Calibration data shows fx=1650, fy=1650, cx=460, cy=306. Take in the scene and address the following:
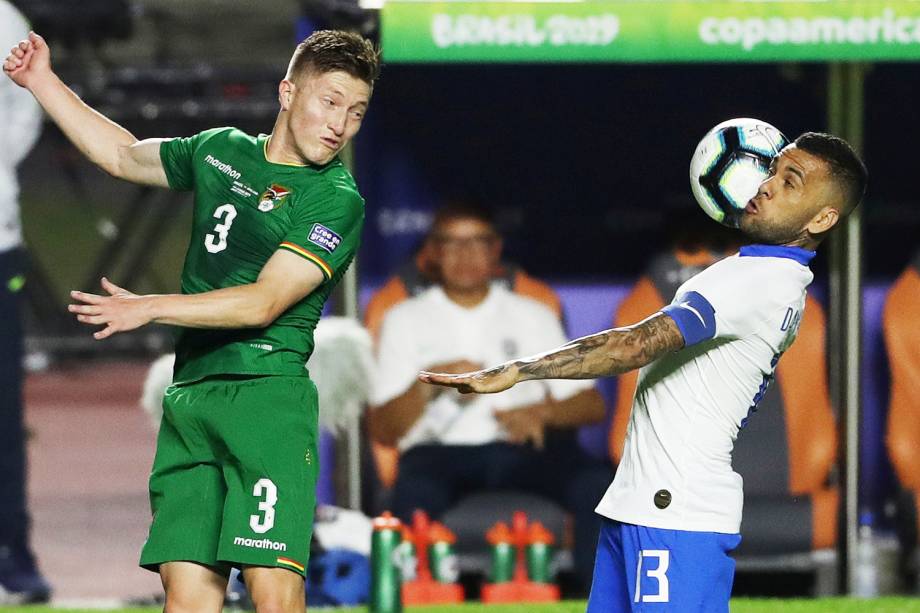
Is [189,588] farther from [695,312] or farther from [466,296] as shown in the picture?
[466,296]

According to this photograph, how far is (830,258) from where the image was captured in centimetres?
741

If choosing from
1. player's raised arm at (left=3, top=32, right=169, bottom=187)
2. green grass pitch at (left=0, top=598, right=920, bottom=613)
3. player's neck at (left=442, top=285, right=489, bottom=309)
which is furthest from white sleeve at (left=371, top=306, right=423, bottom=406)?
player's raised arm at (left=3, top=32, right=169, bottom=187)

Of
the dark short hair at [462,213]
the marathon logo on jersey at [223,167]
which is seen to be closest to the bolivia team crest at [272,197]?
the marathon logo on jersey at [223,167]

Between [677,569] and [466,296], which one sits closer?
[677,569]

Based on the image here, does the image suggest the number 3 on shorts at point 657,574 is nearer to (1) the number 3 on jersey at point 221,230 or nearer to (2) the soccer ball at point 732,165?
(2) the soccer ball at point 732,165

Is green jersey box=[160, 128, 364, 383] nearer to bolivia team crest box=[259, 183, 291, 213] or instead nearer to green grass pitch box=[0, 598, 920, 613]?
bolivia team crest box=[259, 183, 291, 213]

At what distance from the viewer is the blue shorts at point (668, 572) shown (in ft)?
12.1

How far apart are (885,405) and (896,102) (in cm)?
142

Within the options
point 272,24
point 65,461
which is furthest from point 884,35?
point 272,24

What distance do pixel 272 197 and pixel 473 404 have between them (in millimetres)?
3097

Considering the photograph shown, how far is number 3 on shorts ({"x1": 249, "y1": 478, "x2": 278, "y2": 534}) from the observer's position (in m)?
3.85

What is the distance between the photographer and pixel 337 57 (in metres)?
3.95

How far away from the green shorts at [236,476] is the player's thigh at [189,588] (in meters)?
0.03

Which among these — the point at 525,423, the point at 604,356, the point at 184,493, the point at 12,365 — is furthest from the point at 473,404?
the point at 604,356
